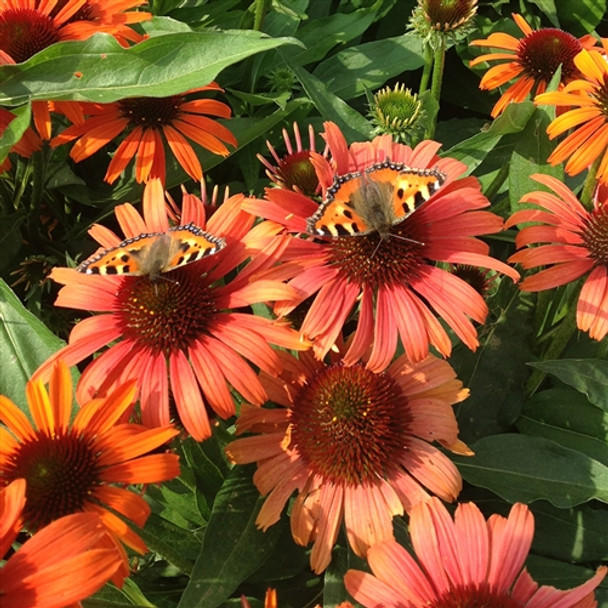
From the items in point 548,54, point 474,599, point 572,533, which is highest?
point 548,54

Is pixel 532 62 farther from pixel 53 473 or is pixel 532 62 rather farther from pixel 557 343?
pixel 53 473

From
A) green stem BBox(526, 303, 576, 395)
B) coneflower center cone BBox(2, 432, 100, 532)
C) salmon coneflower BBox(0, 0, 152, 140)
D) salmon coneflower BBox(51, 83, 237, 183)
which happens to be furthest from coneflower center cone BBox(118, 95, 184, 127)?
green stem BBox(526, 303, 576, 395)

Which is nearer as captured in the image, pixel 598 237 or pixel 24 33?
pixel 598 237

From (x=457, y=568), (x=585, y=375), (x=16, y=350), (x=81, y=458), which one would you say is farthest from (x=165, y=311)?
(x=585, y=375)

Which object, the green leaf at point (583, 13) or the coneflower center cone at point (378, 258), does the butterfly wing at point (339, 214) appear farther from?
the green leaf at point (583, 13)

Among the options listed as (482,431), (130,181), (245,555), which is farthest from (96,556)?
(130,181)

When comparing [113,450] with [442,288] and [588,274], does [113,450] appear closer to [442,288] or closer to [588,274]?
[442,288]
